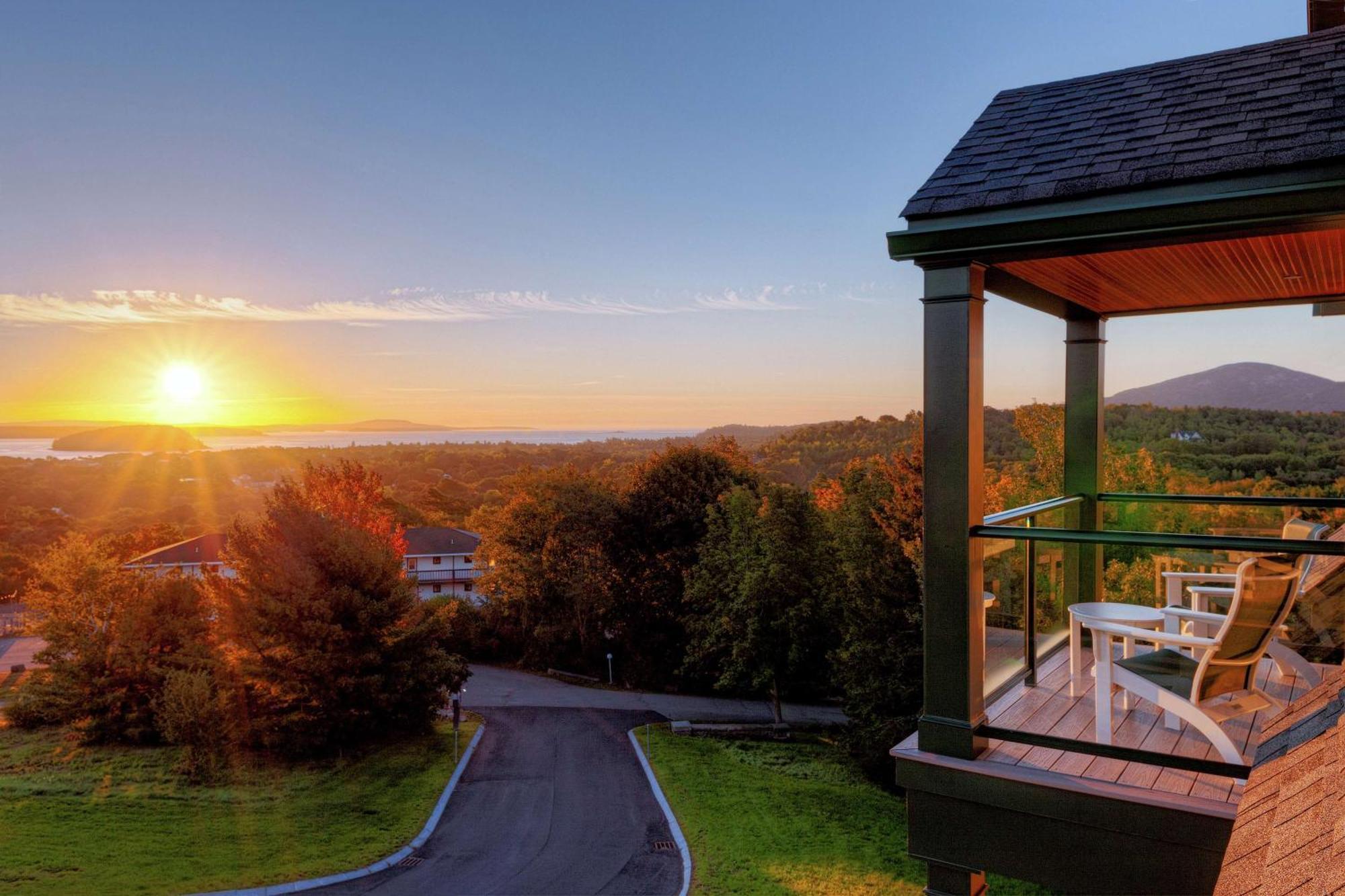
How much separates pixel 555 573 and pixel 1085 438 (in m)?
24.4

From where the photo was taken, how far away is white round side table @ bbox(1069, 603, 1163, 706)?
4082 mm

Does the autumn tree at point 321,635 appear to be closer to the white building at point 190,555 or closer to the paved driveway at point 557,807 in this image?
the paved driveway at point 557,807

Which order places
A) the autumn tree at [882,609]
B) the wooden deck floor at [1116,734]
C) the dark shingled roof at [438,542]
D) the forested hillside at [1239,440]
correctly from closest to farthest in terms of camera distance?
the wooden deck floor at [1116,734]
the forested hillside at [1239,440]
the autumn tree at [882,609]
the dark shingled roof at [438,542]

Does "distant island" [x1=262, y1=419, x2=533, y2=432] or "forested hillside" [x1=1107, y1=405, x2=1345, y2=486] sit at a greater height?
"distant island" [x1=262, y1=419, x2=533, y2=432]

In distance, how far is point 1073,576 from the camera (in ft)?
18.9

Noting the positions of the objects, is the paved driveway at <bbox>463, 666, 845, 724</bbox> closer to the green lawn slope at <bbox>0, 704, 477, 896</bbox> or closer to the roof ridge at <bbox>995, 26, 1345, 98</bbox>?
the green lawn slope at <bbox>0, 704, 477, 896</bbox>

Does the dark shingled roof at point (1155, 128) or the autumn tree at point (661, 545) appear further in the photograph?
the autumn tree at point (661, 545)

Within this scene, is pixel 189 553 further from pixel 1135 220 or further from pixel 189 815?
pixel 1135 220

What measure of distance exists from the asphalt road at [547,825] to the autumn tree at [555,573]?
6.17 m

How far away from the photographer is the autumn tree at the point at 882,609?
19.5 meters

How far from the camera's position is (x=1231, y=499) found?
19.1ft

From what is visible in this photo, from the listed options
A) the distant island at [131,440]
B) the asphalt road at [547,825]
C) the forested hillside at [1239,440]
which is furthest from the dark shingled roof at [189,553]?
the forested hillside at [1239,440]

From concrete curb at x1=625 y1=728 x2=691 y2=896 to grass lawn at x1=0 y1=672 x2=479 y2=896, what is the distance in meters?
4.58

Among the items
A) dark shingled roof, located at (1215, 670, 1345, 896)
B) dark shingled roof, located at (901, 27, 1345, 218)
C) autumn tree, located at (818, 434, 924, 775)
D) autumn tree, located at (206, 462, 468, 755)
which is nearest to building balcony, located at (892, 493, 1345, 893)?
dark shingled roof, located at (901, 27, 1345, 218)
